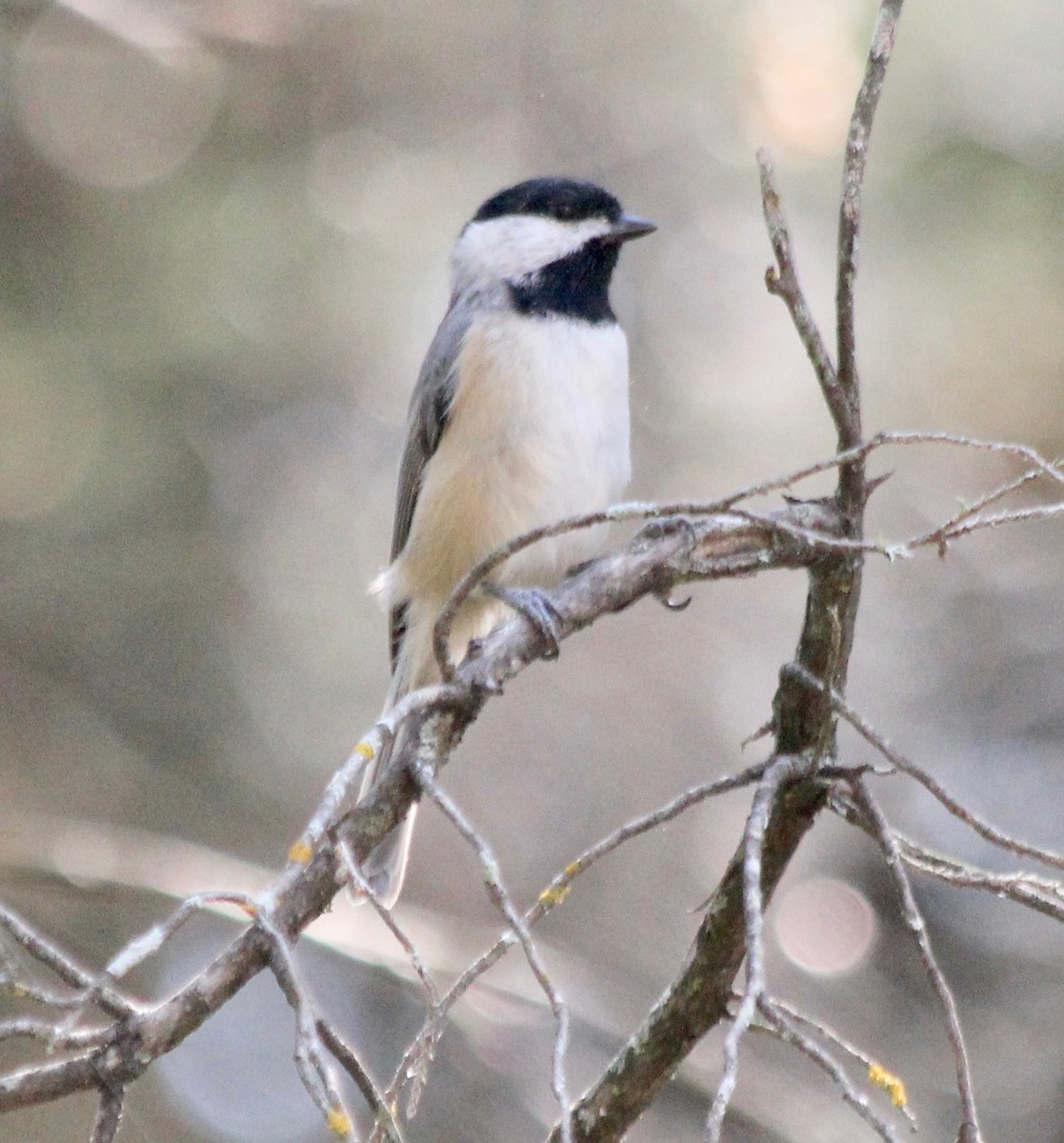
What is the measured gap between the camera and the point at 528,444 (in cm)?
281

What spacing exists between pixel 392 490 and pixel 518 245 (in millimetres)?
1768

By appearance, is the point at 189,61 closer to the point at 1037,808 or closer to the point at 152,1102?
the point at 152,1102

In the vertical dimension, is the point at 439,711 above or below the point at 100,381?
below

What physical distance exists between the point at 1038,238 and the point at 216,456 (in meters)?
2.52

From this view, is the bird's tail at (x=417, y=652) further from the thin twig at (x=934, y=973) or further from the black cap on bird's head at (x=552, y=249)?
the thin twig at (x=934, y=973)

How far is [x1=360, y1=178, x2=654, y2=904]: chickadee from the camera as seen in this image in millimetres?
2820

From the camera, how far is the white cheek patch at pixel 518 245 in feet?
10.1

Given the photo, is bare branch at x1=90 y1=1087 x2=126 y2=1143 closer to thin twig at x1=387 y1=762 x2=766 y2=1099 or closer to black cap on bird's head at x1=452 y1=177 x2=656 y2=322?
thin twig at x1=387 y1=762 x2=766 y2=1099

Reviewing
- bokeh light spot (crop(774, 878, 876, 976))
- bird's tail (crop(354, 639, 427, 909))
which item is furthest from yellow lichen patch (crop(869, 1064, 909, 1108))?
bokeh light spot (crop(774, 878, 876, 976))

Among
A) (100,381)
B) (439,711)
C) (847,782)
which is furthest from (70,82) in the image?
(847,782)

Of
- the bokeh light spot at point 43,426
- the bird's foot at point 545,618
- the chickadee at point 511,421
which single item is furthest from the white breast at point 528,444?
the bokeh light spot at point 43,426

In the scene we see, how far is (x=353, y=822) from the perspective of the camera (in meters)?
1.66

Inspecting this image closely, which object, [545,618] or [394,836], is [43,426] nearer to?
[394,836]

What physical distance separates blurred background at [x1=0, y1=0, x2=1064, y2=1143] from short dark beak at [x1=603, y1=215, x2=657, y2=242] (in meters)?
1.14
